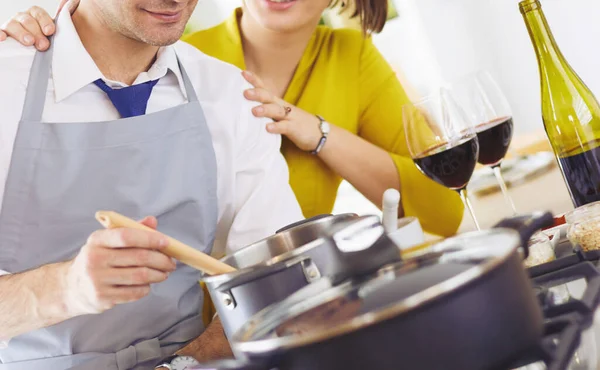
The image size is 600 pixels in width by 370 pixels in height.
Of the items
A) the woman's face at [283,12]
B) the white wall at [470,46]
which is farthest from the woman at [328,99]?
the white wall at [470,46]

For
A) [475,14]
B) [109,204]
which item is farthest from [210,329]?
[475,14]

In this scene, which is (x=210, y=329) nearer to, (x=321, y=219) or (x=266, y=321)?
(x=321, y=219)

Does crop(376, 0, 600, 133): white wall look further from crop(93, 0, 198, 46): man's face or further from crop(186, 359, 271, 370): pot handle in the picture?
crop(186, 359, 271, 370): pot handle

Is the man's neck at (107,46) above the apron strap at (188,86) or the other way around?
above

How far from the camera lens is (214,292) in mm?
674

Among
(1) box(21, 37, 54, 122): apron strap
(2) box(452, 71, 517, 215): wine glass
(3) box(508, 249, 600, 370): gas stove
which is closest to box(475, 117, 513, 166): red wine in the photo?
(2) box(452, 71, 517, 215): wine glass

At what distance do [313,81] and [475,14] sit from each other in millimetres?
2415

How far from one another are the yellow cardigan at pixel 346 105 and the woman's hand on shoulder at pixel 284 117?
94mm

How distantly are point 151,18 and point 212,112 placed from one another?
9.9 inches

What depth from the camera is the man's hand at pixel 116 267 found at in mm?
719

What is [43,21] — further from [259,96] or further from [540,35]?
[540,35]

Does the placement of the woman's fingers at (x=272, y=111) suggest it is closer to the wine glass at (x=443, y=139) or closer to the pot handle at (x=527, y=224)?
the wine glass at (x=443, y=139)

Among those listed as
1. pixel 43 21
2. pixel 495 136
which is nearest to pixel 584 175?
pixel 495 136

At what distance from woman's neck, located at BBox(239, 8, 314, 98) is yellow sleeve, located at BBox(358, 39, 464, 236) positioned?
0.20 m
